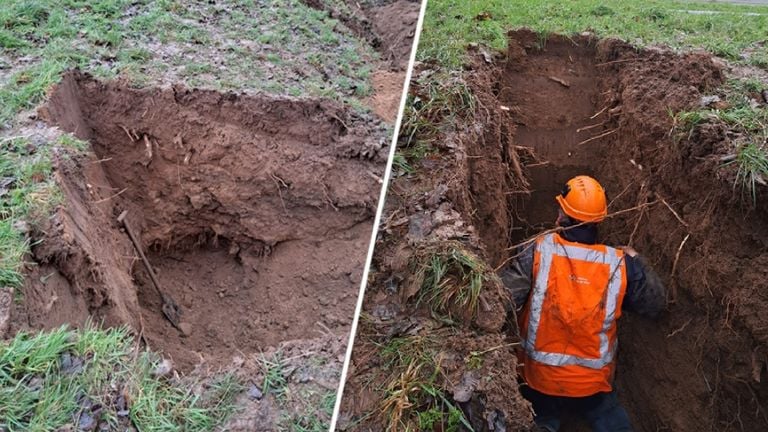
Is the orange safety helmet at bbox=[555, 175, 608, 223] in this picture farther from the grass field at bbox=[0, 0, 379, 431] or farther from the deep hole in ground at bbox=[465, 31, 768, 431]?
the grass field at bbox=[0, 0, 379, 431]

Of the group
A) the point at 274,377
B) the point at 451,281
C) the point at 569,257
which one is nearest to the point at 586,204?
the point at 569,257

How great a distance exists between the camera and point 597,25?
675cm

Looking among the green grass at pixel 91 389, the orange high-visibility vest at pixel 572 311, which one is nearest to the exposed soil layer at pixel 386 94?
the orange high-visibility vest at pixel 572 311

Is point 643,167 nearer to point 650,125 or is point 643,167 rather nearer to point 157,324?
point 650,125

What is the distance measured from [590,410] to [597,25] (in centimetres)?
405

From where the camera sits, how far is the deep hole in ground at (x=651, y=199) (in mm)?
4285

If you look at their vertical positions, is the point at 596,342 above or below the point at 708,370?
above

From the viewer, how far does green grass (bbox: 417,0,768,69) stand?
600 centimetres

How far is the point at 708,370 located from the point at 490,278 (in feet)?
7.16

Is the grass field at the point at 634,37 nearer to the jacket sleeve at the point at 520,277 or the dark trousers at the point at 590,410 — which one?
the jacket sleeve at the point at 520,277

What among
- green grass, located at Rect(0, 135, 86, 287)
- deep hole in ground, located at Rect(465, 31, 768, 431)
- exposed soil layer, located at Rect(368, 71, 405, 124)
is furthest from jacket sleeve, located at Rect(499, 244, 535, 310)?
exposed soil layer, located at Rect(368, 71, 405, 124)

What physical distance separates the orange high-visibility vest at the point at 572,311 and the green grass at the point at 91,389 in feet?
6.23

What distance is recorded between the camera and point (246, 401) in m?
3.54

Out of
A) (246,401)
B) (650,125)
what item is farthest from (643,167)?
(246,401)
